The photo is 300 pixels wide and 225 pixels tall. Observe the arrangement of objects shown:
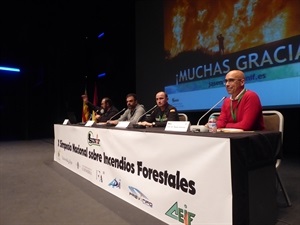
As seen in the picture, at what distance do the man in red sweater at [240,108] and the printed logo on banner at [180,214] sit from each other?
0.67 metres

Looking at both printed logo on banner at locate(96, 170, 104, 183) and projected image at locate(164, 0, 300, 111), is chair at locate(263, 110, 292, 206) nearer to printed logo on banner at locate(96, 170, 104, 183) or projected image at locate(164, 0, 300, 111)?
projected image at locate(164, 0, 300, 111)

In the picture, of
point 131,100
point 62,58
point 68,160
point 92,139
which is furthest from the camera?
point 62,58

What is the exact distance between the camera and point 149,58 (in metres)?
4.89

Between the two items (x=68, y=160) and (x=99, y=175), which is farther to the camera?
(x=68, y=160)

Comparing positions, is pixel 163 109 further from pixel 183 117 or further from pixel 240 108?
pixel 240 108

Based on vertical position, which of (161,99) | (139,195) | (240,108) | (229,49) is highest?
(229,49)

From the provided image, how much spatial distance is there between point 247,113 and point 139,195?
2.99 ft

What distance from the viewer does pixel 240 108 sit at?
1745mm

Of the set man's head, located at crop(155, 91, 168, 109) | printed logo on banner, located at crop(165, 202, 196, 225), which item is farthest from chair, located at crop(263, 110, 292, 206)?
man's head, located at crop(155, 91, 168, 109)

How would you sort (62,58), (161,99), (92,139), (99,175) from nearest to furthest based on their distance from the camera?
(99,175) < (92,139) < (161,99) < (62,58)

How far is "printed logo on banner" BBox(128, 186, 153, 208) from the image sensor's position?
1.65 m

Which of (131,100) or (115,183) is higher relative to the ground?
(131,100)

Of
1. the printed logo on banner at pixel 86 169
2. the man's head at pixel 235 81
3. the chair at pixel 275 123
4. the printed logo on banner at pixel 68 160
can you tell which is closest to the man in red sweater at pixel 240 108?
the man's head at pixel 235 81

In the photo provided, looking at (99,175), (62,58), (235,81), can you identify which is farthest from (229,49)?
(62,58)
